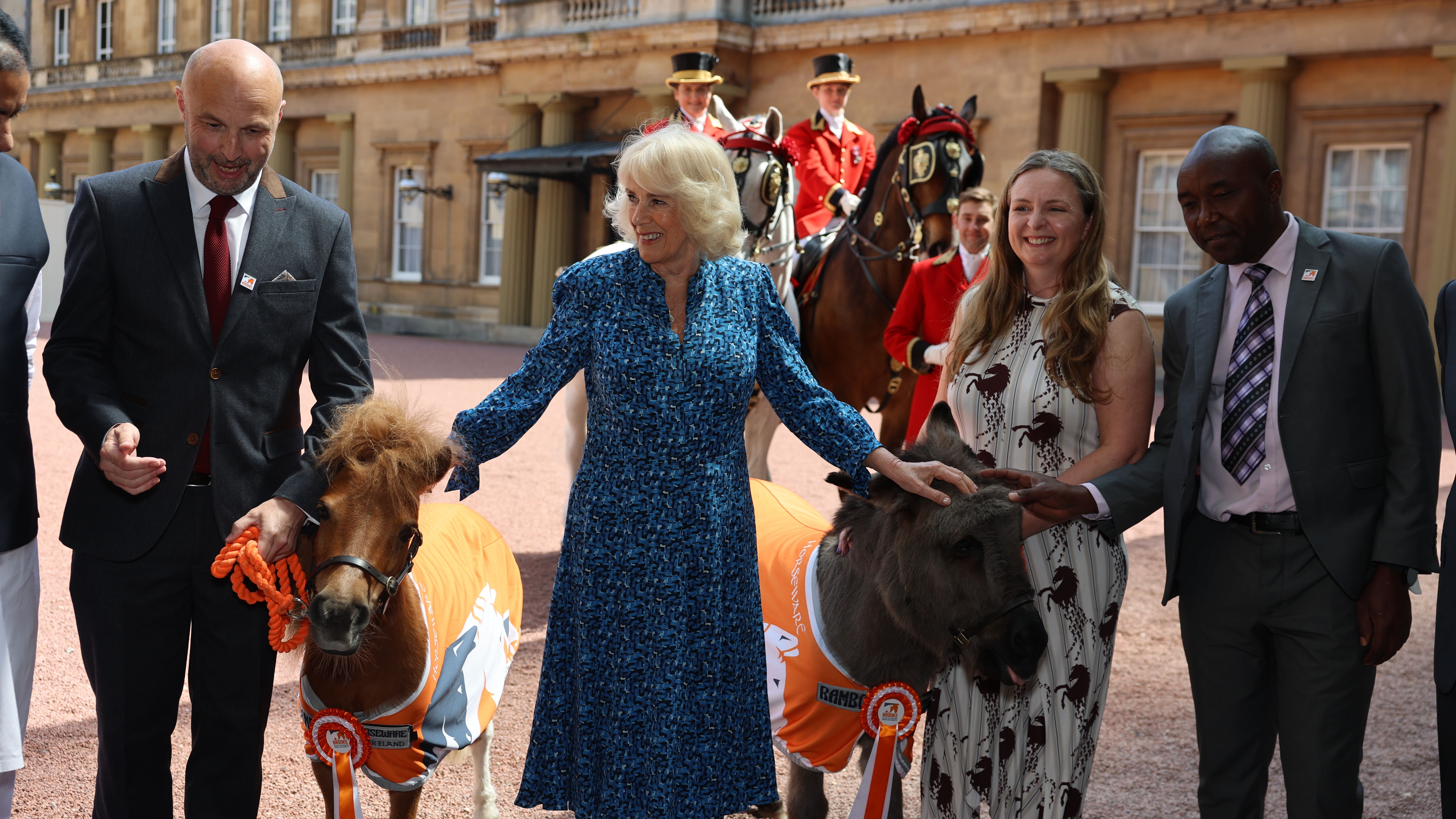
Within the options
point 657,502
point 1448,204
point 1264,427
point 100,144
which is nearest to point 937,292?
point 1264,427

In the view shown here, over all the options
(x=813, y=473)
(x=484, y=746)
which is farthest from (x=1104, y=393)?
(x=813, y=473)

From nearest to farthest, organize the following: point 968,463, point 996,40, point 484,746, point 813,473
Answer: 1. point 968,463
2. point 484,746
3. point 813,473
4. point 996,40

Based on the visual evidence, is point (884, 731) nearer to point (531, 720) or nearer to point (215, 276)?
point (215, 276)

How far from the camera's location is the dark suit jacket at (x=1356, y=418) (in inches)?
110

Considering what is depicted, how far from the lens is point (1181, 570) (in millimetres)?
3125

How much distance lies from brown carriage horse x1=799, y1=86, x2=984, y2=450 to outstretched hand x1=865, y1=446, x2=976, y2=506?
→ 3799 millimetres

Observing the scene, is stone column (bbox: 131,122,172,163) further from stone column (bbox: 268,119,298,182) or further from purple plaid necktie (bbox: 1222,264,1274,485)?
purple plaid necktie (bbox: 1222,264,1274,485)

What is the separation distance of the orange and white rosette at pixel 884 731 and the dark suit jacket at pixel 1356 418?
0.72m

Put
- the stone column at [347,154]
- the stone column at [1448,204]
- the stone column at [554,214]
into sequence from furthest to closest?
the stone column at [347,154] → the stone column at [554,214] → the stone column at [1448,204]

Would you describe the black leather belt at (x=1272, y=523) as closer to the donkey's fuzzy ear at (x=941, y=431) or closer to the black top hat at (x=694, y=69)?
the donkey's fuzzy ear at (x=941, y=431)

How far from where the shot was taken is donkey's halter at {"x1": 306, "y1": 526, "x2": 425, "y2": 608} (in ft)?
8.56

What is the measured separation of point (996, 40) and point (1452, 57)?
21.9 ft

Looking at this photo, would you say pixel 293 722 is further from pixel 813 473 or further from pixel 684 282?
pixel 813 473

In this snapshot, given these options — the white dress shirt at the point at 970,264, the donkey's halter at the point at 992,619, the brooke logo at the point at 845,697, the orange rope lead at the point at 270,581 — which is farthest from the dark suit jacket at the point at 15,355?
the white dress shirt at the point at 970,264
